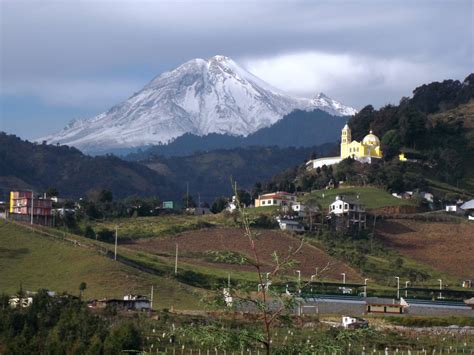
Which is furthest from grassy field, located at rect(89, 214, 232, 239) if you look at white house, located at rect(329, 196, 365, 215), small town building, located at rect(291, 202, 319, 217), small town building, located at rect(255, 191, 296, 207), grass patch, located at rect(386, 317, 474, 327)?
grass patch, located at rect(386, 317, 474, 327)

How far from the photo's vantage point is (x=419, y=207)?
3369 inches

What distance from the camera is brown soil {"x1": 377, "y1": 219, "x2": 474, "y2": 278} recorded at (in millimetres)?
73062

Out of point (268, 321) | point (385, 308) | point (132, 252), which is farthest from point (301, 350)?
point (132, 252)

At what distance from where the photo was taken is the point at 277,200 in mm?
88688

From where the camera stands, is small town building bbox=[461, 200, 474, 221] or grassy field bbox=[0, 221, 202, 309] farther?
small town building bbox=[461, 200, 474, 221]

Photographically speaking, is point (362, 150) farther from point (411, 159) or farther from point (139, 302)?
point (139, 302)

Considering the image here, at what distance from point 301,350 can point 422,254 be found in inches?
2445

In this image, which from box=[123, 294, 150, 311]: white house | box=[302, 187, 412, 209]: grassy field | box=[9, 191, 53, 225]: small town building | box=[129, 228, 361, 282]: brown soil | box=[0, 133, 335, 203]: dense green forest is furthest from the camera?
box=[0, 133, 335, 203]: dense green forest

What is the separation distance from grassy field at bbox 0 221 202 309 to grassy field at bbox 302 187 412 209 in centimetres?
2719

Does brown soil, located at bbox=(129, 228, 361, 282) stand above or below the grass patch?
above

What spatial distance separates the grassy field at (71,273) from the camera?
5478 centimetres

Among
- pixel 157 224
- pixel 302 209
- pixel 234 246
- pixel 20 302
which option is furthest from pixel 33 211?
pixel 20 302

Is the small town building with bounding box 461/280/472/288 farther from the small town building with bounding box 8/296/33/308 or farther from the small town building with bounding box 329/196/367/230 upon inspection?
the small town building with bounding box 8/296/33/308

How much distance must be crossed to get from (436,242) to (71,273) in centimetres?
2981
